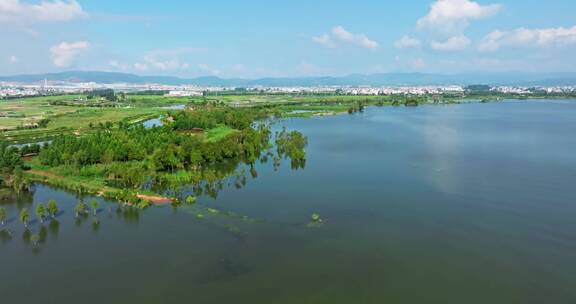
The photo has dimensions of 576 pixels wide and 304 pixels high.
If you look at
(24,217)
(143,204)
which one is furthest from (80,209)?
(143,204)

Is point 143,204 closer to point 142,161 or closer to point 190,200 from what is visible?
point 190,200

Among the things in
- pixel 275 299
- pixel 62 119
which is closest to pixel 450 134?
pixel 275 299

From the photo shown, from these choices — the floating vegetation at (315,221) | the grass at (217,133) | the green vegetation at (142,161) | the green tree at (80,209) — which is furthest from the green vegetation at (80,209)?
the grass at (217,133)

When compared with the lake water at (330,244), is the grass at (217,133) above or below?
above

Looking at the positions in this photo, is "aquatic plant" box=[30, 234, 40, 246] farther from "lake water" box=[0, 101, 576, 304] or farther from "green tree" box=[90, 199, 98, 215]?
"green tree" box=[90, 199, 98, 215]

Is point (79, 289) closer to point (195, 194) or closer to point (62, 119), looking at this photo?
point (195, 194)

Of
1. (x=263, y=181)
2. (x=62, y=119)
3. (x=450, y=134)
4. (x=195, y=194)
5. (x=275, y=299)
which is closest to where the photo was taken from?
(x=275, y=299)

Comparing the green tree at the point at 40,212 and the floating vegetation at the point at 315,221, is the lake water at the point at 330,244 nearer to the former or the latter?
the floating vegetation at the point at 315,221

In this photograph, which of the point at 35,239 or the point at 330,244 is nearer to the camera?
the point at 330,244
